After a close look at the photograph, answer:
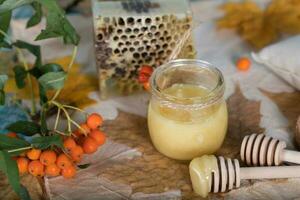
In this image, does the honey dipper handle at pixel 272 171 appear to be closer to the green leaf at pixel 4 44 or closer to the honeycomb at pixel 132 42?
the honeycomb at pixel 132 42

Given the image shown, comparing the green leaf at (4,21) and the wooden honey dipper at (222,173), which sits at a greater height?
the green leaf at (4,21)

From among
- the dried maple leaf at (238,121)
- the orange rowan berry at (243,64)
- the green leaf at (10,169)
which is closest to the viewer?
the green leaf at (10,169)

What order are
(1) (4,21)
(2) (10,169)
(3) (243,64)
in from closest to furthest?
1. (2) (10,169)
2. (1) (4,21)
3. (3) (243,64)

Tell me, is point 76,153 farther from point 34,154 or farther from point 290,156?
point 290,156

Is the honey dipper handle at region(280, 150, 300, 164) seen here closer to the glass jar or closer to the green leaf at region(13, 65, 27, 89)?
the glass jar

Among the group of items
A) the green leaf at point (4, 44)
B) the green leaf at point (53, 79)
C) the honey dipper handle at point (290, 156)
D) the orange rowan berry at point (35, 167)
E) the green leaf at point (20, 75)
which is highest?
the green leaf at point (4, 44)

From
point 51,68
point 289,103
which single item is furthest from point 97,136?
point 289,103

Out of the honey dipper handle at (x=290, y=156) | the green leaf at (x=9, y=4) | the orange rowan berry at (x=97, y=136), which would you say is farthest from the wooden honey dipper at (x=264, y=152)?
the green leaf at (x=9, y=4)
